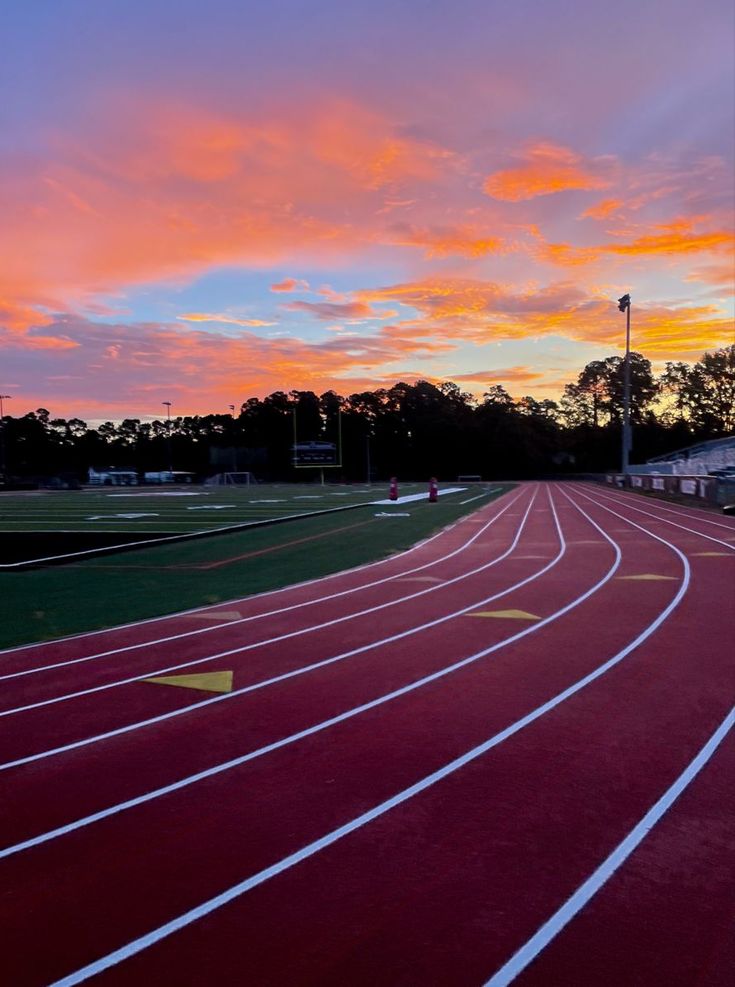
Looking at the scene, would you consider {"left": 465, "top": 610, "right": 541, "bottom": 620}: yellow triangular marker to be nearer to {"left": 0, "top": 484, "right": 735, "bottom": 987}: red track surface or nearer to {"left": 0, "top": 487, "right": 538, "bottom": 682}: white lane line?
{"left": 0, "top": 484, "right": 735, "bottom": 987}: red track surface

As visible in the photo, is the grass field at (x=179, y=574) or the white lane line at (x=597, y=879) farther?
the grass field at (x=179, y=574)

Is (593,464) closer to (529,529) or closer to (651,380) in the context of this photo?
(651,380)

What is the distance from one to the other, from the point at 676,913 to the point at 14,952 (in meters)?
2.68

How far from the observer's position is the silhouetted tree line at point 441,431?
332ft

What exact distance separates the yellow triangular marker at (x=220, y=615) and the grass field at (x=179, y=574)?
1.87 ft

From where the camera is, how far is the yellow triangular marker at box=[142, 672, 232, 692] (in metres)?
6.21

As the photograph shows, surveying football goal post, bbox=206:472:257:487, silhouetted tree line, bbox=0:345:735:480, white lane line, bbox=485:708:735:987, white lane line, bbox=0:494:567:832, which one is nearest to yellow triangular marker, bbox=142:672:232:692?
white lane line, bbox=0:494:567:832

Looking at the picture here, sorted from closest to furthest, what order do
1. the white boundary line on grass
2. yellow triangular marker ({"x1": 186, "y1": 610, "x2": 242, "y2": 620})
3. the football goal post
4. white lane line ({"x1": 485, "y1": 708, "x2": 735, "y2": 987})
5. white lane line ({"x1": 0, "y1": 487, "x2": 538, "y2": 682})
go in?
1. white lane line ({"x1": 485, "y1": 708, "x2": 735, "y2": 987})
2. the white boundary line on grass
3. white lane line ({"x1": 0, "y1": 487, "x2": 538, "y2": 682})
4. yellow triangular marker ({"x1": 186, "y1": 610, "x2": 242, "y2": 620})
5. the football goal post

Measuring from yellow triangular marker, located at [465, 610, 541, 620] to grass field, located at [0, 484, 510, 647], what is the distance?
352 cm

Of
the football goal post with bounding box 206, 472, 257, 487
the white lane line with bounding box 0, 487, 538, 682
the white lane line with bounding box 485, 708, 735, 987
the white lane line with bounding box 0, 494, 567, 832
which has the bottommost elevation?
the white lane line with bounding box 485, 708, 735, 987

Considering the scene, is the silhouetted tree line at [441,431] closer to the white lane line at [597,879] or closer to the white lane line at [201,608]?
the white lane line at [201,608]

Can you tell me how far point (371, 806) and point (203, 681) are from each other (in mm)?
2738

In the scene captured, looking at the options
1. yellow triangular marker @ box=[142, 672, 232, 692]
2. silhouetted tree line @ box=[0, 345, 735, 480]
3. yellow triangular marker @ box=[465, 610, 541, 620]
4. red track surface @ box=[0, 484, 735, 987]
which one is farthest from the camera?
silhouetted tree line @ box=[0, 345, 735, 480]

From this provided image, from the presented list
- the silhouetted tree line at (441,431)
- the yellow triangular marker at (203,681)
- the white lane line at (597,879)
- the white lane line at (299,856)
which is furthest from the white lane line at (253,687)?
the silhouetted tree line at (441,431)
